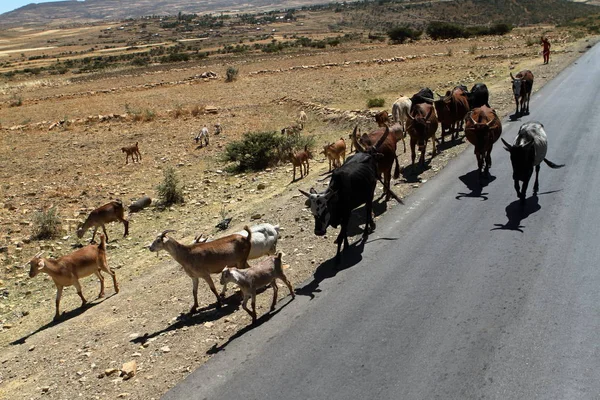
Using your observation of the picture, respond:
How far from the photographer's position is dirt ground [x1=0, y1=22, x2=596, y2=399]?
9.13 m

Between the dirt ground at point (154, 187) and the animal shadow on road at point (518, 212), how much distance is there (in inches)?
111

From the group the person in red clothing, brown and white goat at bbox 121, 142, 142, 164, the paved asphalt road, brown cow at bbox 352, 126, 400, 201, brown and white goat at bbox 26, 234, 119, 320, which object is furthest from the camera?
the person in red clothing

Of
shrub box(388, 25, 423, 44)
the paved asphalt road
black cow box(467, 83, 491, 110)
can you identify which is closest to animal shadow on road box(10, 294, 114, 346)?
the paved asphalt road

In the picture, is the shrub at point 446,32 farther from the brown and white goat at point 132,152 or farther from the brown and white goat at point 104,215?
the brown and white goat at point 104,215

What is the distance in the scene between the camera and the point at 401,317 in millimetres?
9000

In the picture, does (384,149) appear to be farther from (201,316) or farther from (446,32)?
(446,32)

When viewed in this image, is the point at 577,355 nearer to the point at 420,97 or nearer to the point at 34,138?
the point at 420,97

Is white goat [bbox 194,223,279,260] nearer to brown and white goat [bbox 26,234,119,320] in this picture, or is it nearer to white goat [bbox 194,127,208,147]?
brown and white goat [bbox 26,234,119,320]

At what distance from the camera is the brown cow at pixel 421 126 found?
53.9 ft

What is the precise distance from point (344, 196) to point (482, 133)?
224 inches

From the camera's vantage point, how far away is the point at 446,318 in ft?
29.1

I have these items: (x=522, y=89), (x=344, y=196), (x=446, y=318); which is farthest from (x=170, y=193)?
(x=522, y=89)

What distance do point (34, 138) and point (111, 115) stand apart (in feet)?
17.7

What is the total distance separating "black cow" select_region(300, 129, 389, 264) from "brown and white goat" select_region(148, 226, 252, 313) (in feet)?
4.60
